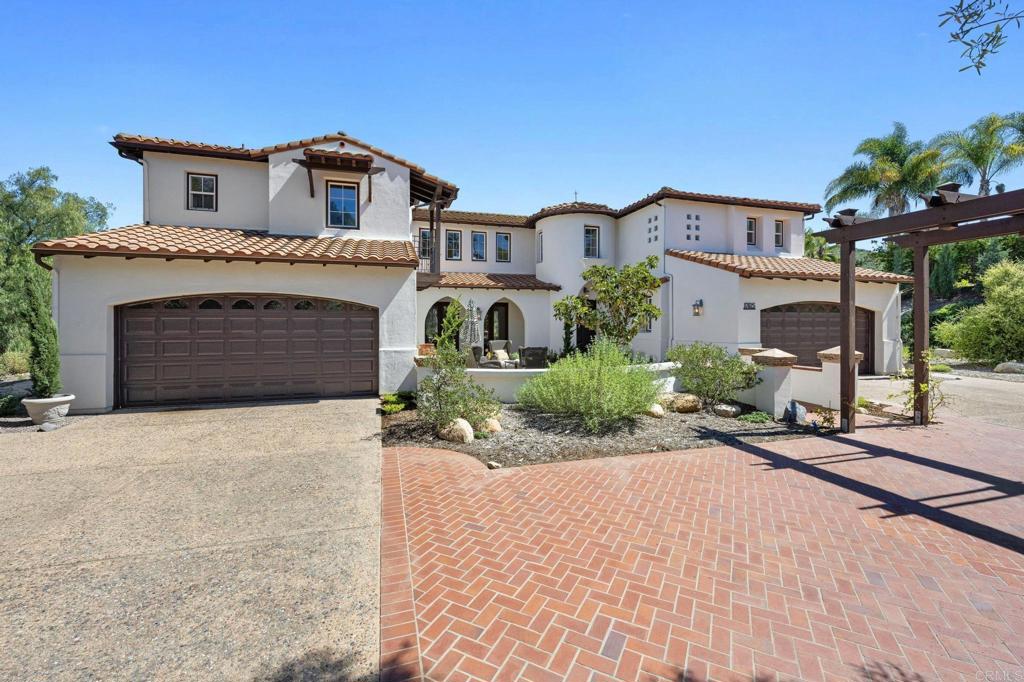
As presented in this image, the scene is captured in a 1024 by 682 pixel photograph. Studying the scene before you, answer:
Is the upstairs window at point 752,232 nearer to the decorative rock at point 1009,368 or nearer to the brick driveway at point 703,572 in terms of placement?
the decorative rock at point 1009,368

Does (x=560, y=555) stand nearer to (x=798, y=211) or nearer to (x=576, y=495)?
(x=576, y=495)

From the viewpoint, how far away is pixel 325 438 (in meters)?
7.86

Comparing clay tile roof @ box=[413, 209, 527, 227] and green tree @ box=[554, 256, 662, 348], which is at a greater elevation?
clay tile roof @ box=[413, 209, 527, 227]

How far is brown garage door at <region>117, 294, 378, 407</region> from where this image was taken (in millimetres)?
10289

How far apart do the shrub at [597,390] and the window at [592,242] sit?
1082 cm

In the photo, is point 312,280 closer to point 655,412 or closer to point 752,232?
point 655,412

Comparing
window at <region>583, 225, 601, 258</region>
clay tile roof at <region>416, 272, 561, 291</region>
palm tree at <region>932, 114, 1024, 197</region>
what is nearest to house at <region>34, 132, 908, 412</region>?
clay tile roof at <region>416, 272, 561, 291</region>

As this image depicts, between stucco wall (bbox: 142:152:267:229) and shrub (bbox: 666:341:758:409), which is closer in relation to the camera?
shrub (bbox: 666:341:758:409)

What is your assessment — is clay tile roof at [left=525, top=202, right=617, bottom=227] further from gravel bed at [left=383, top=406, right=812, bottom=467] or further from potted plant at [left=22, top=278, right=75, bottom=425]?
potted plant at [left=22, top=278, right=75, bottom=425]

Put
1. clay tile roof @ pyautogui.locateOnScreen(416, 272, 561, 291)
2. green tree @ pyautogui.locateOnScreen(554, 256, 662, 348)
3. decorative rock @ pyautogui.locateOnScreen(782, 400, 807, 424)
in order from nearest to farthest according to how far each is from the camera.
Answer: decorative rock @ pyautogui.locateOnScreen(782, 400, 807, 424) → green tree @ pyautogui.locateOnScreen(554, 256, 662, 348) → clay tile roof @ pyautogui.locateOnScreen(416, 272, 561, 291)

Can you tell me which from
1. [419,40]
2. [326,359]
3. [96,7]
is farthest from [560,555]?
[96,7]

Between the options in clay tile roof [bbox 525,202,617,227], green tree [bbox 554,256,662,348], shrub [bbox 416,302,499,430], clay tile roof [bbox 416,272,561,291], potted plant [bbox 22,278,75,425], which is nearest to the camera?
shrub [bbox 416,302,499,430]

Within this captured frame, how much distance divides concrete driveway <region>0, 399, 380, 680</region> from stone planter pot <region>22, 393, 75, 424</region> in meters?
1.39

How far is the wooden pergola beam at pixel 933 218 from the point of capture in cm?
616
